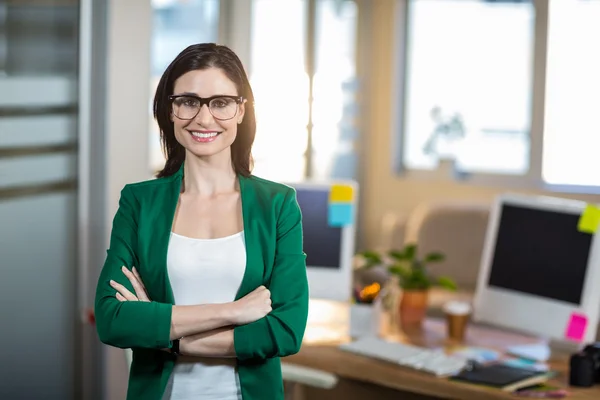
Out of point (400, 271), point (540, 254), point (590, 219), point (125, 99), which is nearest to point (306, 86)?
point (125, 99)

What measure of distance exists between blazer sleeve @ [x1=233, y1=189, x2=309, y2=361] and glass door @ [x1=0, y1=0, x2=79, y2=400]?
147cm

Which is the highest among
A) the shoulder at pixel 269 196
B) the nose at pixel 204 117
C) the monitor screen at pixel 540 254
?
the nose at pixel 204 117

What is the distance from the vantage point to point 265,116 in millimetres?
4625

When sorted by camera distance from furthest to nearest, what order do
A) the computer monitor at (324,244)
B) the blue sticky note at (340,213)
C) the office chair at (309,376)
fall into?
the computer monitor at (324,244) < the blue sticky note at (340,213) < the office chair at (309,376)

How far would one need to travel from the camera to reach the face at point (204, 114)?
3.67ft

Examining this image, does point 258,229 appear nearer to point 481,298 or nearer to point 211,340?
point 211,340

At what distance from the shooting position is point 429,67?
5719 millimetres

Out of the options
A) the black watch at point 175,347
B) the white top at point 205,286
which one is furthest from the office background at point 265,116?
the black watch at point 175,347

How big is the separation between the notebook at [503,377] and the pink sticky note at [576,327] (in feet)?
0.71

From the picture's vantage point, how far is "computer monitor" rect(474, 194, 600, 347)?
2410mm

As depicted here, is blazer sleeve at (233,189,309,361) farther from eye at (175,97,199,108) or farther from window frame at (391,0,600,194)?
window frame at (391,0,600,194)

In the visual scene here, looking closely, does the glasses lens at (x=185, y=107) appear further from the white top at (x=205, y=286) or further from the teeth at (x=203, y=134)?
the white top at (x=205, y=286)

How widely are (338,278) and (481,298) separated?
0.46 metres

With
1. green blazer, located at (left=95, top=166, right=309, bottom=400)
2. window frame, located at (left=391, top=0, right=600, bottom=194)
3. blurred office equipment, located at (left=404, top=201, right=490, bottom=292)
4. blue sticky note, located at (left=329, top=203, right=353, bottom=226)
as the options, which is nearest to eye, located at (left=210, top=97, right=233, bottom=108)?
green blazer, located at (left=95, top=166, right=309, bottom=400)
